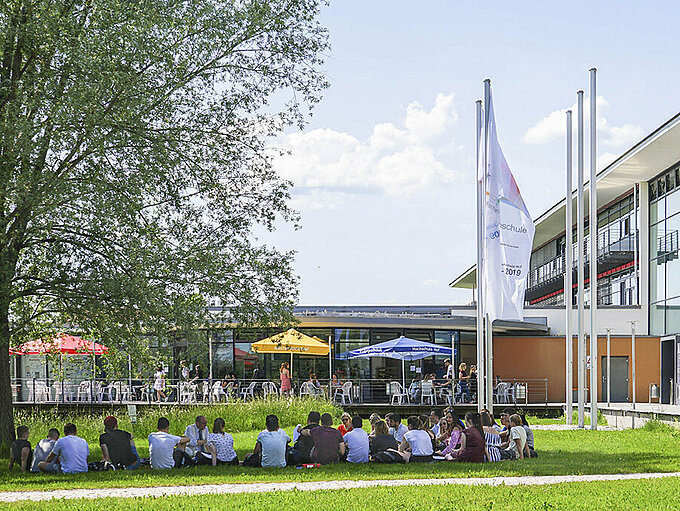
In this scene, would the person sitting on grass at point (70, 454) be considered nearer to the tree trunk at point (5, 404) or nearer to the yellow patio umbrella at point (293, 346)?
the tree trunk at point (5, 404)

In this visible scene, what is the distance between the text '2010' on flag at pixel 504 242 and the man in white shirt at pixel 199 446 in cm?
748

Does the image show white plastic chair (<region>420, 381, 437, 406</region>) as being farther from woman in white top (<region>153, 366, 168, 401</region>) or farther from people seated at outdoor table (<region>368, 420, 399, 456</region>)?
people seated at outdoor table (<region>368, 420, 399, 456</region>)

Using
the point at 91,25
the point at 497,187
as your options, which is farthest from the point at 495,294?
the point at 91,25

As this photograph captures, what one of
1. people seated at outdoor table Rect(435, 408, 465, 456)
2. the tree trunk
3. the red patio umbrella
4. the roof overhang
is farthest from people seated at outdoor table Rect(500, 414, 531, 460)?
the roof overhang

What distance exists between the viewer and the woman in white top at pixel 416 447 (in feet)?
55.0

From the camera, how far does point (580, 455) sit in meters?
18.2

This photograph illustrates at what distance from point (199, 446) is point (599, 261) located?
3200 centimetres

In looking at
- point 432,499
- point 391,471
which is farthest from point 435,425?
point 432,499

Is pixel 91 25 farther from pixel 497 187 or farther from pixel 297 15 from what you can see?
pixel 497 187

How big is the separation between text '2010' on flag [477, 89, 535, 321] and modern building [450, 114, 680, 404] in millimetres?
12860

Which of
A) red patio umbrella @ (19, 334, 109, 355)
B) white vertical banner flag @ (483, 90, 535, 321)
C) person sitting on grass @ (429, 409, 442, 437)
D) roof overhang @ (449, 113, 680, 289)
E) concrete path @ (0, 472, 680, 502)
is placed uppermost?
roof overhang @ (449, 113, 680, 289)

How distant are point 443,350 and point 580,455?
1379cm

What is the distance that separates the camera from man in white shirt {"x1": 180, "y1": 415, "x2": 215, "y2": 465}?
16594 mm

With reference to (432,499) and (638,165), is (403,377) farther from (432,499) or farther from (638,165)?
(432,499)
